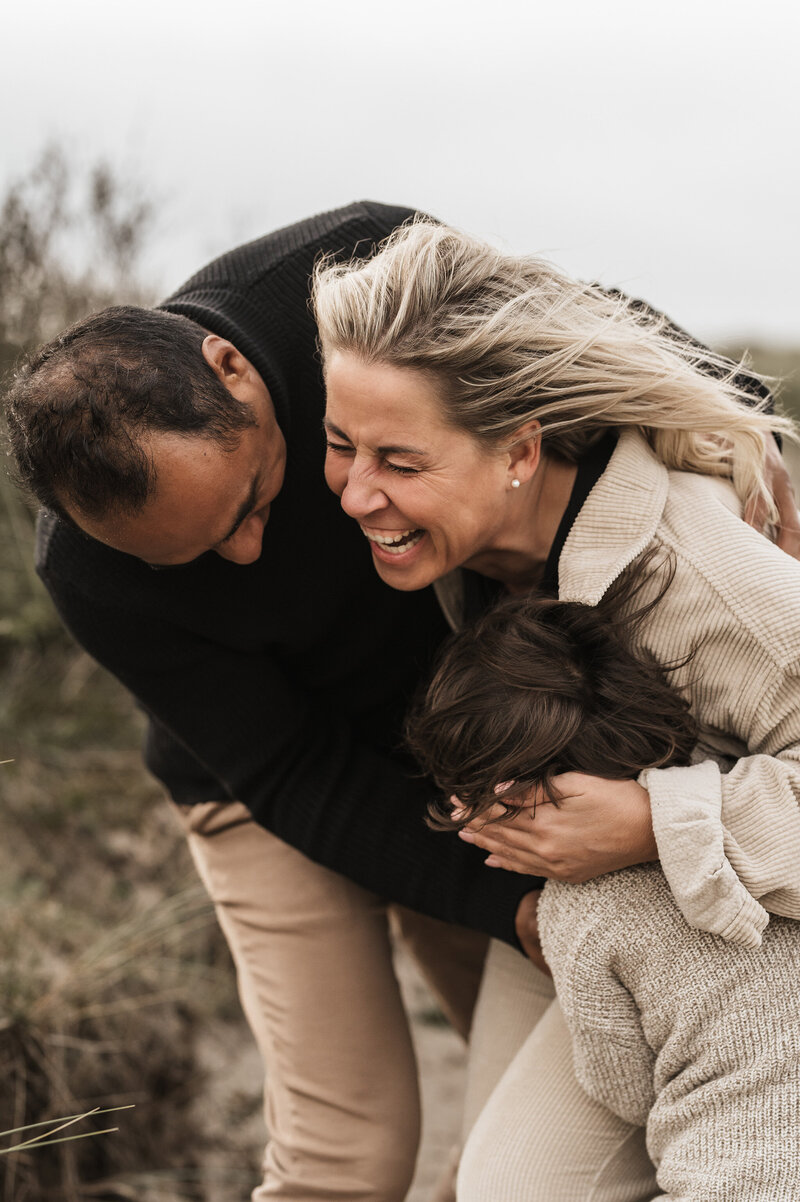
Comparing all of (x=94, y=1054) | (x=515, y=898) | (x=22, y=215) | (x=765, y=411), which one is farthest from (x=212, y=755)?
(x=22, y=215)

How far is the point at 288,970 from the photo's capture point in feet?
8.29

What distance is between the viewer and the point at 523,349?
1.90 meters

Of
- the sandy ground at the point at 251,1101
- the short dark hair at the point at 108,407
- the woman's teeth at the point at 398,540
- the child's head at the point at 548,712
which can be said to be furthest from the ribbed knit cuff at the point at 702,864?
the sandy ground at the point at 251,1101

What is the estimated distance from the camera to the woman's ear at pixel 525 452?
6.31ft

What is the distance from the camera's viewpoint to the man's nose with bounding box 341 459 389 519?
6.21ft

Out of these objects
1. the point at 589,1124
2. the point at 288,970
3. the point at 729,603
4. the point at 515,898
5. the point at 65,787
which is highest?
the point at 729,603

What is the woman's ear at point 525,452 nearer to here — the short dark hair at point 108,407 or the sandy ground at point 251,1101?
the short dark hair at point 108,407

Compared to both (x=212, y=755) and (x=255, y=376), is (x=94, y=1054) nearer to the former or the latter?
(x=212, y=755)

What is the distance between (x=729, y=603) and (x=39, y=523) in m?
1.45

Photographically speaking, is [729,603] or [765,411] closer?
[729,603]

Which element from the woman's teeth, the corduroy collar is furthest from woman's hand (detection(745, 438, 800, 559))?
the woman's teeth

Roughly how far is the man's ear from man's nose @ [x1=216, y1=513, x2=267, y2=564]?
0.83 ft

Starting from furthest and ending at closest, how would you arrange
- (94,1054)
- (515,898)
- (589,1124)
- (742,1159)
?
(94,1054) → (515,898) → (589,1124) → (742,1159)

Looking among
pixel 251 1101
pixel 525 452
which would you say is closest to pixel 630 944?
pixel 525 452
